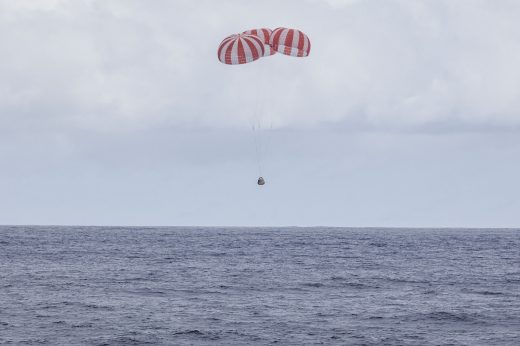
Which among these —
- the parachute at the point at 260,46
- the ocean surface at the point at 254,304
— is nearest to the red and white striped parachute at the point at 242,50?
the parachute at the point at 260,46

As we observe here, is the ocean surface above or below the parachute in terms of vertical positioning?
below

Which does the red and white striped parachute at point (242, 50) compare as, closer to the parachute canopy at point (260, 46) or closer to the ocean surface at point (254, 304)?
the parachute canopy at point (260, 46)

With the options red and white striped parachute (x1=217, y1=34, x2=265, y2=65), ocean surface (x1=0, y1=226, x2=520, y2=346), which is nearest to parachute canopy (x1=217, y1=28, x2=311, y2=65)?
red and white striped parachute (x1=217, y1=34, x2=265, y2=65)

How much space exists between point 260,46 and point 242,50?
1.07 meters

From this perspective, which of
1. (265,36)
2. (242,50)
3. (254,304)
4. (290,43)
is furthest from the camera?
(254,304)

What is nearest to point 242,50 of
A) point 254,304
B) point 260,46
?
point 260,46

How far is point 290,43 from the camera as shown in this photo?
147 ft

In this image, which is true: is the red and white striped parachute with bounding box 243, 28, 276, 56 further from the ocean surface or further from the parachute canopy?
the ocean surface

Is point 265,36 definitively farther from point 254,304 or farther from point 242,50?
point 254,304

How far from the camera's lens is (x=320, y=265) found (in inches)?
3108

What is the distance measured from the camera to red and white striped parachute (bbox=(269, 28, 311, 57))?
1769 inches

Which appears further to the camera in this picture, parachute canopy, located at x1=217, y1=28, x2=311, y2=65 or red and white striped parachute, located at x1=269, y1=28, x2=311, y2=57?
red and white striped parachute, located at x1=269, y1=28, x2=311, y2=57

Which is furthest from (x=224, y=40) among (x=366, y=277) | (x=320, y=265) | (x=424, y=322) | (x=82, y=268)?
(x=320, y=265)

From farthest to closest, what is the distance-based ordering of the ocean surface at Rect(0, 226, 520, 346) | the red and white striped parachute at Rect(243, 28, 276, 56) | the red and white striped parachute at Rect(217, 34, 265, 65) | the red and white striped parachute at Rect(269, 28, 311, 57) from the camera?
the red and white striped parachute at Rect(243, 28, 276, 56)
the red and white striped parachute at Rect(269, 28, 311, 57)
the red and white striped parachute at Rect(217, 34, 265, 65)
the ocean surface at Rect(0, 226, 520, 346)
